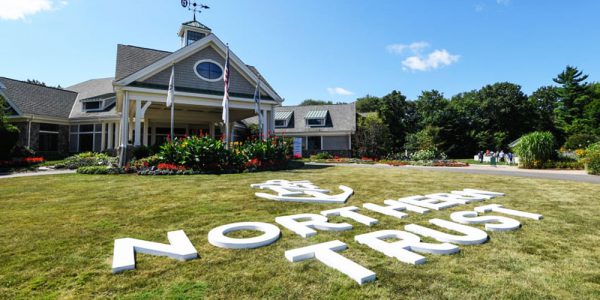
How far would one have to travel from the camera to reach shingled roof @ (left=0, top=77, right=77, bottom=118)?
20203mm

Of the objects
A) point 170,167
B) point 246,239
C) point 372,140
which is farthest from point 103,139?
point 246,239

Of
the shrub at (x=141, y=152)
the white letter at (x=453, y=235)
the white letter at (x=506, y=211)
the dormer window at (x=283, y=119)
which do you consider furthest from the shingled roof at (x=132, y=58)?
the white letter at (x=506, y=211)

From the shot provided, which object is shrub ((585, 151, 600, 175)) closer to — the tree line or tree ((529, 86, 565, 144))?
the tree line

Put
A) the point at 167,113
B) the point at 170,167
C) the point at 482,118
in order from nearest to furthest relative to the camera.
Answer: the point at 170,167, the point at 167,113, the point at 482,118

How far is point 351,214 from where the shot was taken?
4.86m

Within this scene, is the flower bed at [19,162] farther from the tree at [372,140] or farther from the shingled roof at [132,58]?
the tree at [372,140]

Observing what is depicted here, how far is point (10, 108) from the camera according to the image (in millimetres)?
19688

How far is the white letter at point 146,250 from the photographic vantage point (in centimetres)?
277

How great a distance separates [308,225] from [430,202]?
303 cm

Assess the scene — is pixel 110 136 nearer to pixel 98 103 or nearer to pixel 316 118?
A: pixel 98 103

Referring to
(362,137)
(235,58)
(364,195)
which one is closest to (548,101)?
(362,137)

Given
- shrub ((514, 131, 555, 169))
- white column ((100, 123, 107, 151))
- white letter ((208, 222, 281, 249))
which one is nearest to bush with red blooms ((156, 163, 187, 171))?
white letter ((208, 222, 281, 249))

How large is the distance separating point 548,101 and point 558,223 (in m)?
60.9

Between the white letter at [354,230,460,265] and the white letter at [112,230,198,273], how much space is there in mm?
1906
